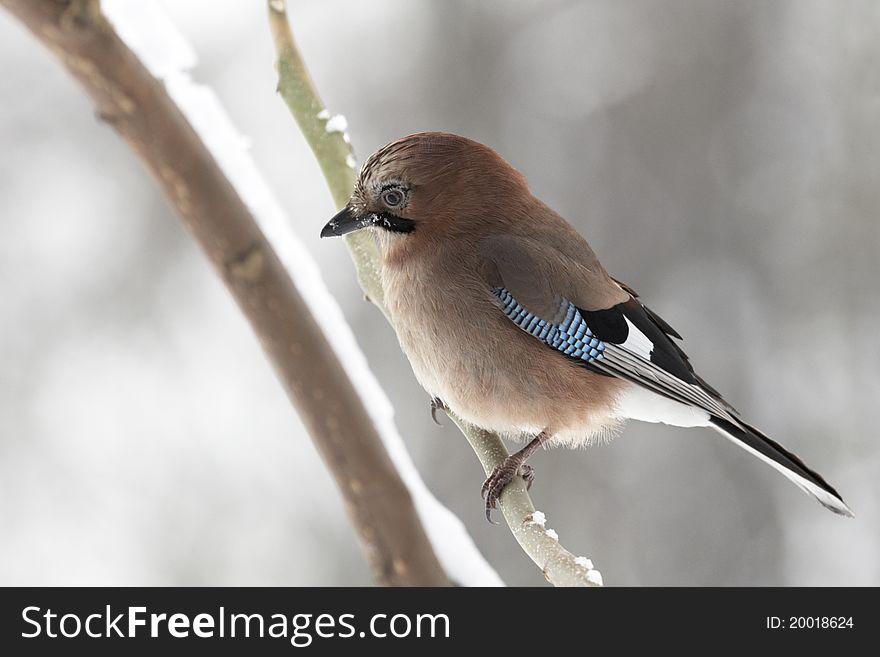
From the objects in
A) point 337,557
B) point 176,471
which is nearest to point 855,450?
point 337,557

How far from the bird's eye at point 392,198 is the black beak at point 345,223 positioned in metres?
0.05

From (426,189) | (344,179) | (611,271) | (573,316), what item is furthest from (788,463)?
(611,271)

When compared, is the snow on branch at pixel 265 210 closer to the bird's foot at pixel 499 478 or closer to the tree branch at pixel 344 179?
the tree branch at pixel 344 179

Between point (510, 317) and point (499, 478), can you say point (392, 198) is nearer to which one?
point (510, 317)

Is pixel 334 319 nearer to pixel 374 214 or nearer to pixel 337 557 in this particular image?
pixel 374 214

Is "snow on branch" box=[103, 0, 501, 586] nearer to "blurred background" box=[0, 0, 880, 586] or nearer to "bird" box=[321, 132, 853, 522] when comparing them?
"bird" box=[321, 132, 853, 522]

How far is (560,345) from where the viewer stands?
2.06 meters

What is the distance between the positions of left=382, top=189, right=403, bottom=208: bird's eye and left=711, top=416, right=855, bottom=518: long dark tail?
85 centimetres

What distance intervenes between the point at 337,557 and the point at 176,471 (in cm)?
84

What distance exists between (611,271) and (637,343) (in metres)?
2.08

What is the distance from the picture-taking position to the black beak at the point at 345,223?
1756 mm

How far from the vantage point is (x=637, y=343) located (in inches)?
82.2

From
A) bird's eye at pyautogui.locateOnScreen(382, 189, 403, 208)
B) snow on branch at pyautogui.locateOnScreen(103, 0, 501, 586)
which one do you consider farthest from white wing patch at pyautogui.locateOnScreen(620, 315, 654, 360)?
snow on branch at pyautogui.locateOnScreen(103, 0, 501, 586)

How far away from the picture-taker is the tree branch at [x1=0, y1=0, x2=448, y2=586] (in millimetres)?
1351
